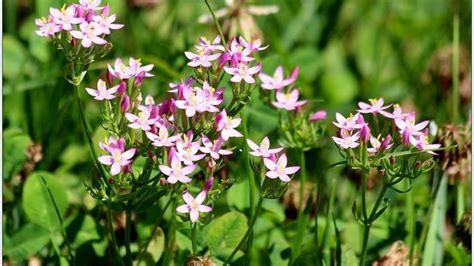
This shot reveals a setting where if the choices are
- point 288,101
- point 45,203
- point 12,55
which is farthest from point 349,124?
point 12,55

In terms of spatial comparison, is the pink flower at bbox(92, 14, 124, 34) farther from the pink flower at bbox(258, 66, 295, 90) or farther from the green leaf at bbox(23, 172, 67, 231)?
the green leaf at bbox(23, 172, 67, 231)

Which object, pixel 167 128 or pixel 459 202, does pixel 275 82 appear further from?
pixel 459 202

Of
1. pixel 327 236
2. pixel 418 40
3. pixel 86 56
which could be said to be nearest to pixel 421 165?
pixel 327 236

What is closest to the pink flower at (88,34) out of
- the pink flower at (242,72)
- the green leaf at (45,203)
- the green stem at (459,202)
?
the pink flower at (242,72)

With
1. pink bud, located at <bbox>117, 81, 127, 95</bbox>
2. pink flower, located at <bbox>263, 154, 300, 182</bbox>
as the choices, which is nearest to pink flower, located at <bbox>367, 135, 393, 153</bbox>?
pink flower, located at <bbox>263, 154, 300, 182</bbox>

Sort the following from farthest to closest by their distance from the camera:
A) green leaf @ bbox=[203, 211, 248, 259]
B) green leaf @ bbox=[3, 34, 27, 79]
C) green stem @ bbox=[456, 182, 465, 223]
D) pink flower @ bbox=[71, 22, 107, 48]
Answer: green leaf @ bbox=[3, 34, 27, 79] → green stem @ bbox=[456, 182, 465, 223] → green leaf @ bbox=[203, 211, 248, 259] → pink flower @ bbox=[71, 22, 107, 48]

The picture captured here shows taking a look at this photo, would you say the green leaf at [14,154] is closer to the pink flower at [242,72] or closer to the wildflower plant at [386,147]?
the pink flower at [242,72]

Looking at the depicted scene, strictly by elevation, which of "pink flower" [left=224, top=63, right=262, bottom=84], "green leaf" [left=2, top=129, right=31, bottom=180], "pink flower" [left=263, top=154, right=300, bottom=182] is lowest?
"green leaf" [left=2, top=129, right=31, bottom=180]

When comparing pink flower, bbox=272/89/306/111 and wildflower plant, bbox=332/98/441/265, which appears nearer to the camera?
wildflower plant, bbox=332/98/441/265
